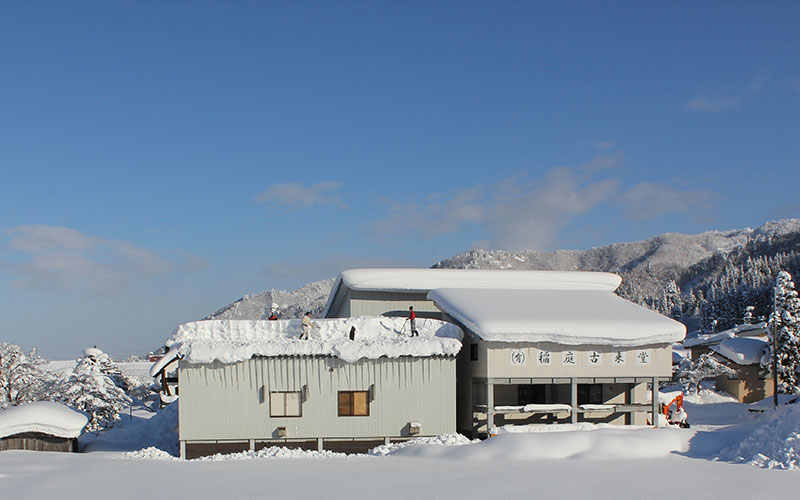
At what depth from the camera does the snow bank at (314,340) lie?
73.5ft

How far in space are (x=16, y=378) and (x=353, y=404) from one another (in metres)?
22.6

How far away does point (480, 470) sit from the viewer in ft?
54.1

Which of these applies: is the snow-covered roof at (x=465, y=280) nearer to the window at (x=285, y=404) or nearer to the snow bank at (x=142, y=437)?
the window at (x=285, y=404)

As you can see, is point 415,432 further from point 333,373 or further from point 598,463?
point 598,463

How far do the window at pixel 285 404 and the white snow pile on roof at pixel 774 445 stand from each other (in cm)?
1275

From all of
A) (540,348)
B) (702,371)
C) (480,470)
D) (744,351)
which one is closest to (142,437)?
(540,348)

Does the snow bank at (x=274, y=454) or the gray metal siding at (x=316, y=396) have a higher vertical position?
the gray metal siding at (x=316, y=396)

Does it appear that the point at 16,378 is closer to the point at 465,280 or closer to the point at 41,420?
the point at 41,420

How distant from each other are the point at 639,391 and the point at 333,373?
12224mm

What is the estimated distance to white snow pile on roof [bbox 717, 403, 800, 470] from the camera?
662 inches

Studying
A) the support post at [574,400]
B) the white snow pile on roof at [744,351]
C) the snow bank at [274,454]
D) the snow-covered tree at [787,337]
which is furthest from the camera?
the white snow pile on roof at [744,351]

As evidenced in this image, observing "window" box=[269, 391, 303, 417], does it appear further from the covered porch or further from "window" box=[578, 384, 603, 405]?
"window" box=[578, 384, 603, 405]

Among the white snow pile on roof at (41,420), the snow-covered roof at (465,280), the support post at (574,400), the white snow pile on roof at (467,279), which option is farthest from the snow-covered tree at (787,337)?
the white snow pile on roof at (41,420)

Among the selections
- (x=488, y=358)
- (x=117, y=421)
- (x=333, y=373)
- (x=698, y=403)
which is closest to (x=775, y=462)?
(x=488, y=358)
